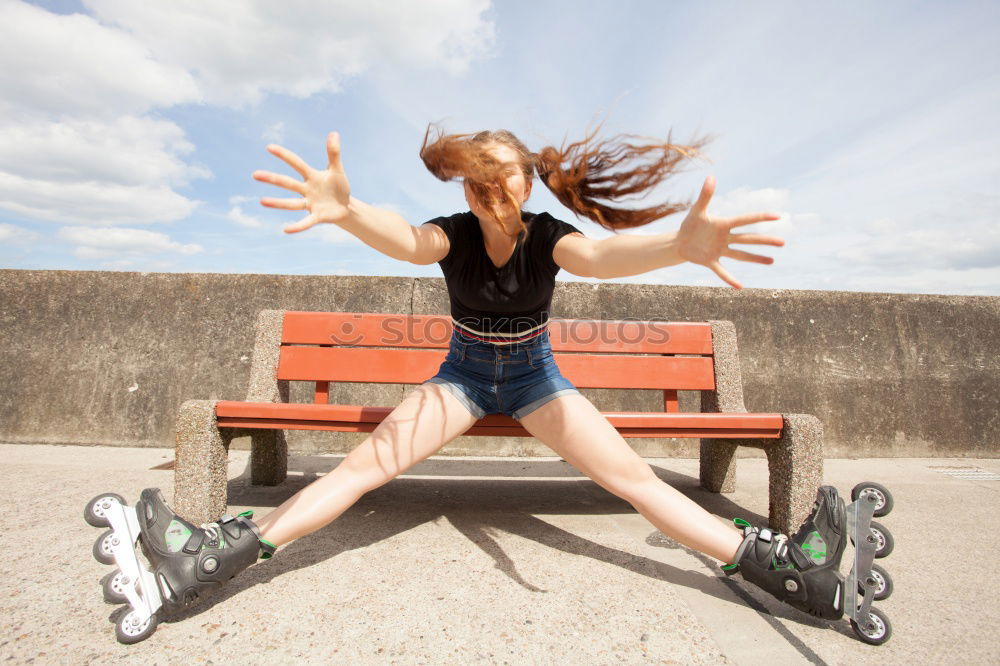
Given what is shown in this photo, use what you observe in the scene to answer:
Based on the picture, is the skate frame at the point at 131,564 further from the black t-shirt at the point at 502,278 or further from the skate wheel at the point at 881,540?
the skate wheel at the point at 881,540

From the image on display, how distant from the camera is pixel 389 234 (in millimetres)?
1699

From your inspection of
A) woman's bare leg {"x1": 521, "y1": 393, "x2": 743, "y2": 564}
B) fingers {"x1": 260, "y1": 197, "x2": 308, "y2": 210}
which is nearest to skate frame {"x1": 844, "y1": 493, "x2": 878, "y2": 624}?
woman's bare leg {"x1": 521, "y1": 393, "x2": 743, "y2": 564}

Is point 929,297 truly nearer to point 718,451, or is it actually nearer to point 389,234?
point 718,451

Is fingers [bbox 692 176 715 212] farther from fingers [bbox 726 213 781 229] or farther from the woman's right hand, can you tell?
the woman's right hand

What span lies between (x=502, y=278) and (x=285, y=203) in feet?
2.65

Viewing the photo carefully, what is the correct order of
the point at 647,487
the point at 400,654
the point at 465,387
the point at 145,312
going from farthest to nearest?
1. the point at 145,312
2. the point at 465,387
3. the point at 647,487
4. the point at 400,654

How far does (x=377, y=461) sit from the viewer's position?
1.84 m

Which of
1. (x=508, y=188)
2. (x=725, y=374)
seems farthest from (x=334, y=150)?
(x=725, y=374)

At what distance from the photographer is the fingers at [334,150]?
1.49 metres

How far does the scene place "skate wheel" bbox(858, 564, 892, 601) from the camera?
63.9 inches

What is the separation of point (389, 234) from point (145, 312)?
129 inches

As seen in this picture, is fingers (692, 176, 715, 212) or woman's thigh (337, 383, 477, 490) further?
woman's thigh (337, 383, 477, 490)

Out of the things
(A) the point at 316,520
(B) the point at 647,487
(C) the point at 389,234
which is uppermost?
(C) the point at 389,234

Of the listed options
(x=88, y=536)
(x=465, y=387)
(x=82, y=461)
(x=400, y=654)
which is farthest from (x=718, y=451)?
(x=82, y=461)
